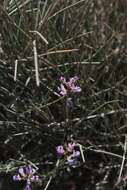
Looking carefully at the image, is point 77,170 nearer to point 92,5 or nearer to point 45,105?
point 45,105

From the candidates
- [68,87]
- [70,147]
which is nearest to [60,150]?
[70,147]

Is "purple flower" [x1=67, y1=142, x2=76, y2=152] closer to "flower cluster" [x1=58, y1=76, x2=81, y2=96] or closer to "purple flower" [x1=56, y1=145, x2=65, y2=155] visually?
"purple flower" [x1=56, y1=145, x2=65, y2=155]

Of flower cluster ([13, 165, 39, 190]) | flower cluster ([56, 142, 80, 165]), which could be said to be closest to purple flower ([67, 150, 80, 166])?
flower cluster ([56, 142, 80, 165])

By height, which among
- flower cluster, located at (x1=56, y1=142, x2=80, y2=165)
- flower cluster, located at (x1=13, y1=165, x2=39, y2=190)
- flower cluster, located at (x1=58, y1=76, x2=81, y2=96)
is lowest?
flower cluster, located at (x1=13, y1=165, x2=39, y2=190)

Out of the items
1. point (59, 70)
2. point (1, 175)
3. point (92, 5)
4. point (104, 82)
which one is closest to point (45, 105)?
point (59, 70)

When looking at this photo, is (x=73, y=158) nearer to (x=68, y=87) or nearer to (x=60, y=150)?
(x=60, y=150)

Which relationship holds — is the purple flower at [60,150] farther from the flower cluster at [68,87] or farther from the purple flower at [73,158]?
the flower cluster at [68,87]

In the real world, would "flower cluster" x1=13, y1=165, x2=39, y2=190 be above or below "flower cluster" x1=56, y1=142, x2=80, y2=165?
below

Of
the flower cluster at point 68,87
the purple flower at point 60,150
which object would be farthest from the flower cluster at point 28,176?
the flower cluster at point 68,87

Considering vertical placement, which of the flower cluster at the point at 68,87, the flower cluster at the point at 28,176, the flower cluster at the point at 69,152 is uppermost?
the flower cluster at the point at 68,87
